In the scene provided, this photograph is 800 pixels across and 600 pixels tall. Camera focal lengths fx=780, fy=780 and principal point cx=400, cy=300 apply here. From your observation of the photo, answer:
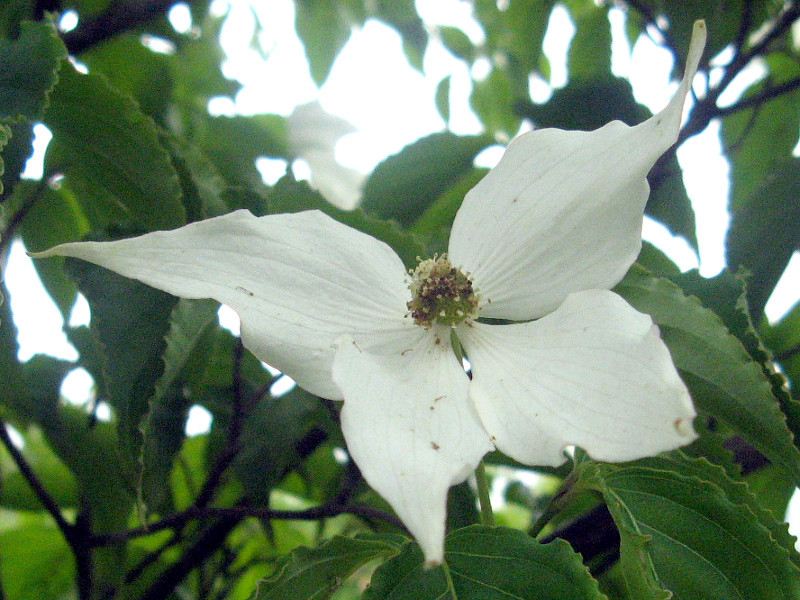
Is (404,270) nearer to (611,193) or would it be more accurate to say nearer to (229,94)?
(611,193)

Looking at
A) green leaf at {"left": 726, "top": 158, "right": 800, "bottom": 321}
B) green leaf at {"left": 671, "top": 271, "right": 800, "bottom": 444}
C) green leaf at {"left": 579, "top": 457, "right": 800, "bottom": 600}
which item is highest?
green leaf at {"left": 726, "top": 158, "right": 800, "bottom": 321}

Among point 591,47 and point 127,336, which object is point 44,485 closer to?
point 127,336

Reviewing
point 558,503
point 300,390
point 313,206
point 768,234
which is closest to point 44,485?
point 300,390

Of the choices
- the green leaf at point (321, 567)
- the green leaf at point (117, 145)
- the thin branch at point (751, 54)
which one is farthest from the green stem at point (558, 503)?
the thin branch at point (751, 54)

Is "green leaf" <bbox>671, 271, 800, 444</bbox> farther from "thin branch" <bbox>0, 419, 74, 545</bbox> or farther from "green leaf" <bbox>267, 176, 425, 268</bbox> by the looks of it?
"thin branch" <bbox>0, 419, 74, 545</bbox>

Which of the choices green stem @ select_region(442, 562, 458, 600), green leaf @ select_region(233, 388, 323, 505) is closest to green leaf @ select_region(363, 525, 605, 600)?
green stem @ select_region(442, 562, 458, 600)

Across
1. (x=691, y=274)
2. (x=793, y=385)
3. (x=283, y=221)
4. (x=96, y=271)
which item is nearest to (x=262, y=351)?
(x=283, y=221)

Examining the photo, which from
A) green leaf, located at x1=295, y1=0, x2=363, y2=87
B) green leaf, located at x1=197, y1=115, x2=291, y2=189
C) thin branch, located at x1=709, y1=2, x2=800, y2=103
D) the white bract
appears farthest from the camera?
green leaf, located at x1=295, y1=0, x2=363, y2=87
